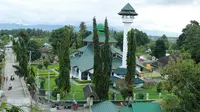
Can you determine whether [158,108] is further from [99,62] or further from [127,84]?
[99,62]

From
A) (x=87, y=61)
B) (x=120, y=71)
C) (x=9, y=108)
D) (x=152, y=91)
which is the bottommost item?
(x=152, y=91)

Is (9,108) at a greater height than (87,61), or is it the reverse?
(9,108)

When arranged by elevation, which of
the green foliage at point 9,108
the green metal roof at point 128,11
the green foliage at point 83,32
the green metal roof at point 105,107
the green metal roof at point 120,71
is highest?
the green metal roof at point 128,11

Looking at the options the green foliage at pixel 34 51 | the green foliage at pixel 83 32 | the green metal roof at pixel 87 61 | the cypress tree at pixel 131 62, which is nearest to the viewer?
the cypress tree at pixel 131 62

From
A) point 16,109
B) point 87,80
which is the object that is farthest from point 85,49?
point 16,109

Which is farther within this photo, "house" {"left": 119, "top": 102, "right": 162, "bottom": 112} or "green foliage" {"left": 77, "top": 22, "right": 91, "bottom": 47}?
"green foliage" {"left": 77, "top": 22, "right": 91, "bottom": 47}

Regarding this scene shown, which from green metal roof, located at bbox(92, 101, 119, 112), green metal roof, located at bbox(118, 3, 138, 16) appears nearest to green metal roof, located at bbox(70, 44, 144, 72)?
green metal roof, located at bbox(118, 3, 138, 16)

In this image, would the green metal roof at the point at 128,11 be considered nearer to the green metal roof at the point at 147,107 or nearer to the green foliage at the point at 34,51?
the green metal roof at the point at 147,107

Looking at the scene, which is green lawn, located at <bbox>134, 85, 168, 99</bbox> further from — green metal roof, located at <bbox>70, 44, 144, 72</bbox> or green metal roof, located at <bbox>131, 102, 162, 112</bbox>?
green metal roof, located at <bbox>131, 102, 162, 112</bbox>

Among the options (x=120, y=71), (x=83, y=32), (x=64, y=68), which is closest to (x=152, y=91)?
(x=120, y=71)

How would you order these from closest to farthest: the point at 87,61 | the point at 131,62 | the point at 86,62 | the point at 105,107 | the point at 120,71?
the point at 105,107 < the point at 131,62 < the point at 120,71 < the point at 86,62 < the point at 87,61

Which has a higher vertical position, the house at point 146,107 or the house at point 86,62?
the house at point 86,62

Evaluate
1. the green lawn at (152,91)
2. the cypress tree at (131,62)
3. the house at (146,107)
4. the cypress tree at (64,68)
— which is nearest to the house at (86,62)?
the green lawn at (152,91)

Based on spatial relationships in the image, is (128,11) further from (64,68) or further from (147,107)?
(147,107)
